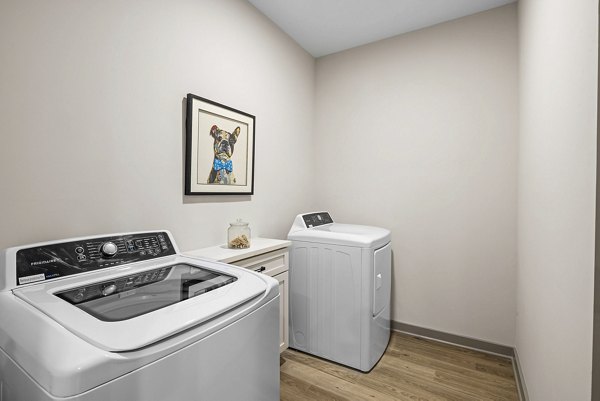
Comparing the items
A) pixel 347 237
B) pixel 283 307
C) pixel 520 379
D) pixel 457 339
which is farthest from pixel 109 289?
pixel 457 339

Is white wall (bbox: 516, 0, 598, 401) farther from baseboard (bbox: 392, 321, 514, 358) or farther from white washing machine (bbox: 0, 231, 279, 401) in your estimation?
white washing machine (bbox: 0, 231, 279, 401)

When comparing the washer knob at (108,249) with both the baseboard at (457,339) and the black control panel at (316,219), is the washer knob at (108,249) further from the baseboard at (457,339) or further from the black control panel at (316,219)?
the baseboard at (457,339)

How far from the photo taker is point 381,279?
6.58 feet

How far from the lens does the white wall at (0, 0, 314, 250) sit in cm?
106

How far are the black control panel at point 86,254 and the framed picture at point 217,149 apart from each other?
0.41 meters

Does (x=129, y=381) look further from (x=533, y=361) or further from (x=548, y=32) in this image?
(x=548, y=32)

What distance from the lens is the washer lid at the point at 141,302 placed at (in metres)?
0.66

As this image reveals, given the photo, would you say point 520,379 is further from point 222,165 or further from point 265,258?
point 222,165

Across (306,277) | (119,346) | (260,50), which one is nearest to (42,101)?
(119,346)

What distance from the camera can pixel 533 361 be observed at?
53.7 inches

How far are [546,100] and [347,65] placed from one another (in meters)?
1.80

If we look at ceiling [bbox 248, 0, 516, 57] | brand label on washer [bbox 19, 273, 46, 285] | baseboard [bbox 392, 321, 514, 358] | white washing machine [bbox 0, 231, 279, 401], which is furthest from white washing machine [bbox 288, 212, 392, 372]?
ceiling [bbox 248, 0, 516, 57]

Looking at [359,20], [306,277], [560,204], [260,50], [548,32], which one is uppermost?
[359,20]

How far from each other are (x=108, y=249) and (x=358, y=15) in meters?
2.22
